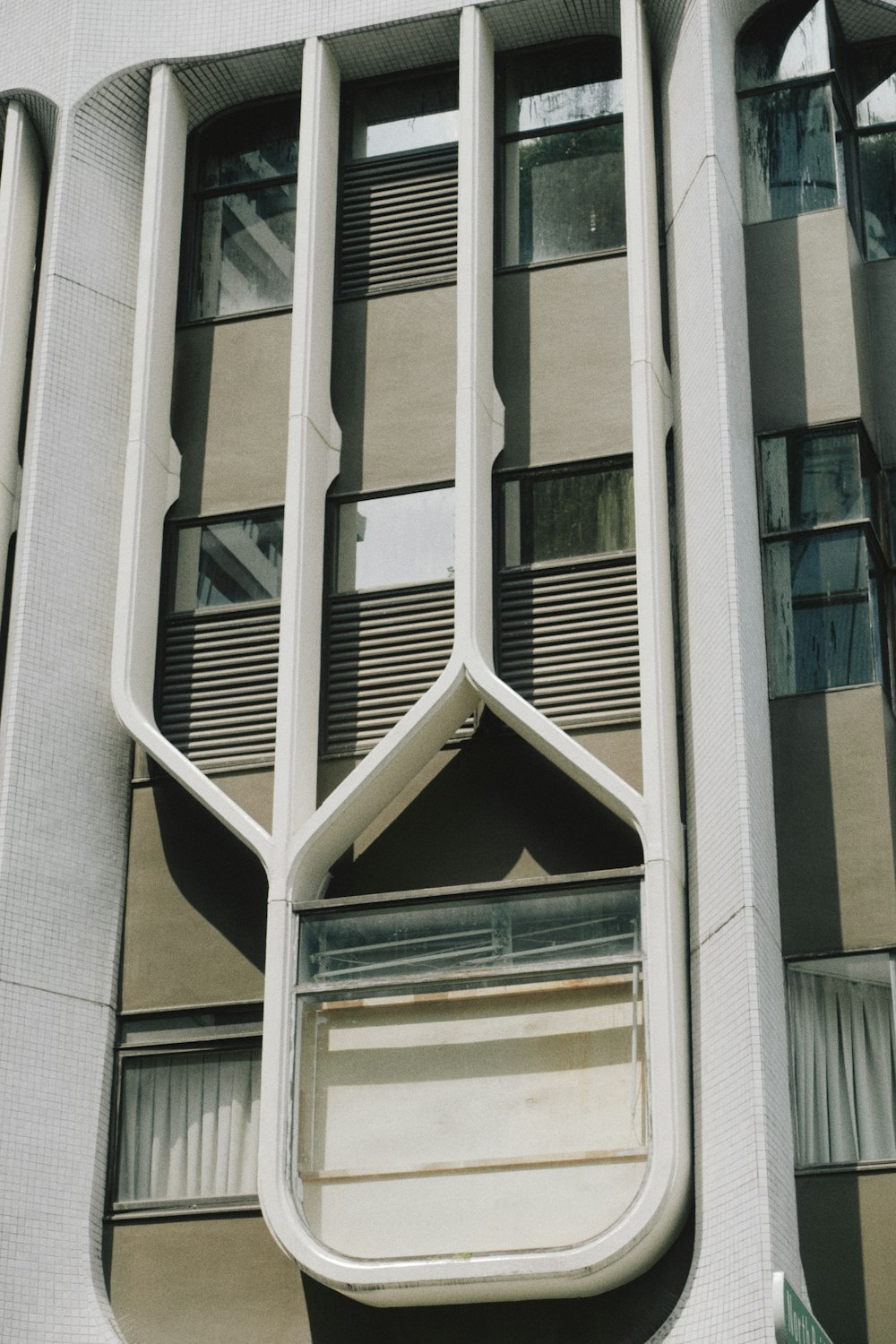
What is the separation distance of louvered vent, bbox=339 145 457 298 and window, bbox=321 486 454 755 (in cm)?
205

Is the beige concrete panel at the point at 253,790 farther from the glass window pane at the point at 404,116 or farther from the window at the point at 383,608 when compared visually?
the glass window pane at the point at 404,116

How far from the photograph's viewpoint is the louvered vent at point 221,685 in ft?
48.0

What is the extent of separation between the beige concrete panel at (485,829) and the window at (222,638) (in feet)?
3.91

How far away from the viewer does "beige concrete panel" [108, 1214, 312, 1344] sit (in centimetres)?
1298

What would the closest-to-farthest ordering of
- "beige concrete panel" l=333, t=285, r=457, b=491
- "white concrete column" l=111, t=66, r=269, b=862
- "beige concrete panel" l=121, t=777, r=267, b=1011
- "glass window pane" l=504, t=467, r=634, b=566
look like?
"beige concrete panel" l=121, t=777, r=267, b=1011 → "white concrete column" l=111, t=66, r=269, b=862 → "glass window pane" l=504, t=467, r=634, b=566 → "beige concrete panel" l=333, t=285, r=457, b=491

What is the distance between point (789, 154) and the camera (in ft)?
50.6

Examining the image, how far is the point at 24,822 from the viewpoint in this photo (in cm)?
1418

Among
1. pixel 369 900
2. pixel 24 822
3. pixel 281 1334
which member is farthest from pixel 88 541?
pixel 281 1334

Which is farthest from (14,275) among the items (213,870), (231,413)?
(213,870)

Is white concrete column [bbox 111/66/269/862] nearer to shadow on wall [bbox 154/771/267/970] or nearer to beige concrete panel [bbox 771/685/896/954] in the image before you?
shadow on wall [bbox 154/771/267/970]

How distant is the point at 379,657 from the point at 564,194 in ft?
14.1

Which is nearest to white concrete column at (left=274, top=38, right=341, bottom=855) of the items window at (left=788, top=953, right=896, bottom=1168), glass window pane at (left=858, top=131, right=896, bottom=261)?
window at (left=788, top=953, right=896, bottom=1168)

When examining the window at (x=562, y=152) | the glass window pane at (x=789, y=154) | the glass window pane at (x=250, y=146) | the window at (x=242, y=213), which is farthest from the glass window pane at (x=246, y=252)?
the glass window pane at (x=789, y=154)

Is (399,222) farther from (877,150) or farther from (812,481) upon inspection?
(812,481)
